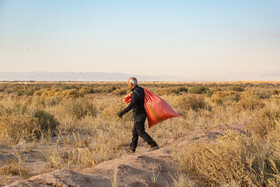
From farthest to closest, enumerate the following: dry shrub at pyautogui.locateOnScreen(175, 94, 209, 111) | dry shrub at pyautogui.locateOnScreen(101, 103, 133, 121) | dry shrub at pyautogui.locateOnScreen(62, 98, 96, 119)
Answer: dry shrub at pyautogui.locateOnScreen(175, 94, 209, 111) < dry shrub at pyautogui.locateOnScreen(62, 98, 96, 119) < dry shrub at pyautogui.locateOnScreen(101, 103, 133, 121)

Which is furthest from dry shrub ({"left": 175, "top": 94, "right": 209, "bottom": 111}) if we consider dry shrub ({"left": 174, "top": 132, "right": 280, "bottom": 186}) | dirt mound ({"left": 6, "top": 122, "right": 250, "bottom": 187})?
dry shrub ({"left": 174, "top": 132, "right": 280, "bottom": 186})

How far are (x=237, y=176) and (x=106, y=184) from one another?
74.8 inches

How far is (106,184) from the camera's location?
3488mm

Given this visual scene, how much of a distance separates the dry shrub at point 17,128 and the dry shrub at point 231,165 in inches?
201

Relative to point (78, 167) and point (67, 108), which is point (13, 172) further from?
point (67, 108)

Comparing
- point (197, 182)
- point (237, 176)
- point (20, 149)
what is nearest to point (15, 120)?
point (20, 149)

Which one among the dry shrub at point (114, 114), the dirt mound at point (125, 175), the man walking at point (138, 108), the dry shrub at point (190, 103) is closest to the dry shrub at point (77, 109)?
the dry shrub at point (114, 114)

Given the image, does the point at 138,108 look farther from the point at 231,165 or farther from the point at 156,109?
the point at 231,165

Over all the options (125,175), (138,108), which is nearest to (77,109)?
(138,108)

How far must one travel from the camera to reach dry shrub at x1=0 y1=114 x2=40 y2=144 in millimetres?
7405

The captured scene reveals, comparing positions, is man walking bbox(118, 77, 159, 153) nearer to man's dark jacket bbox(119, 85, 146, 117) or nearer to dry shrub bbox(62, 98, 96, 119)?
man's dark jacket bbox(119, 85, 146, 117)

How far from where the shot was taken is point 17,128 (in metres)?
7.71

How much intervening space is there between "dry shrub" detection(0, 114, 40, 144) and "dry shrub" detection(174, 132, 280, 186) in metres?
5.12

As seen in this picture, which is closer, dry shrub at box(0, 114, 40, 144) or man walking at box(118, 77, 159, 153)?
man walking at box(118, 77, 159, 153)
